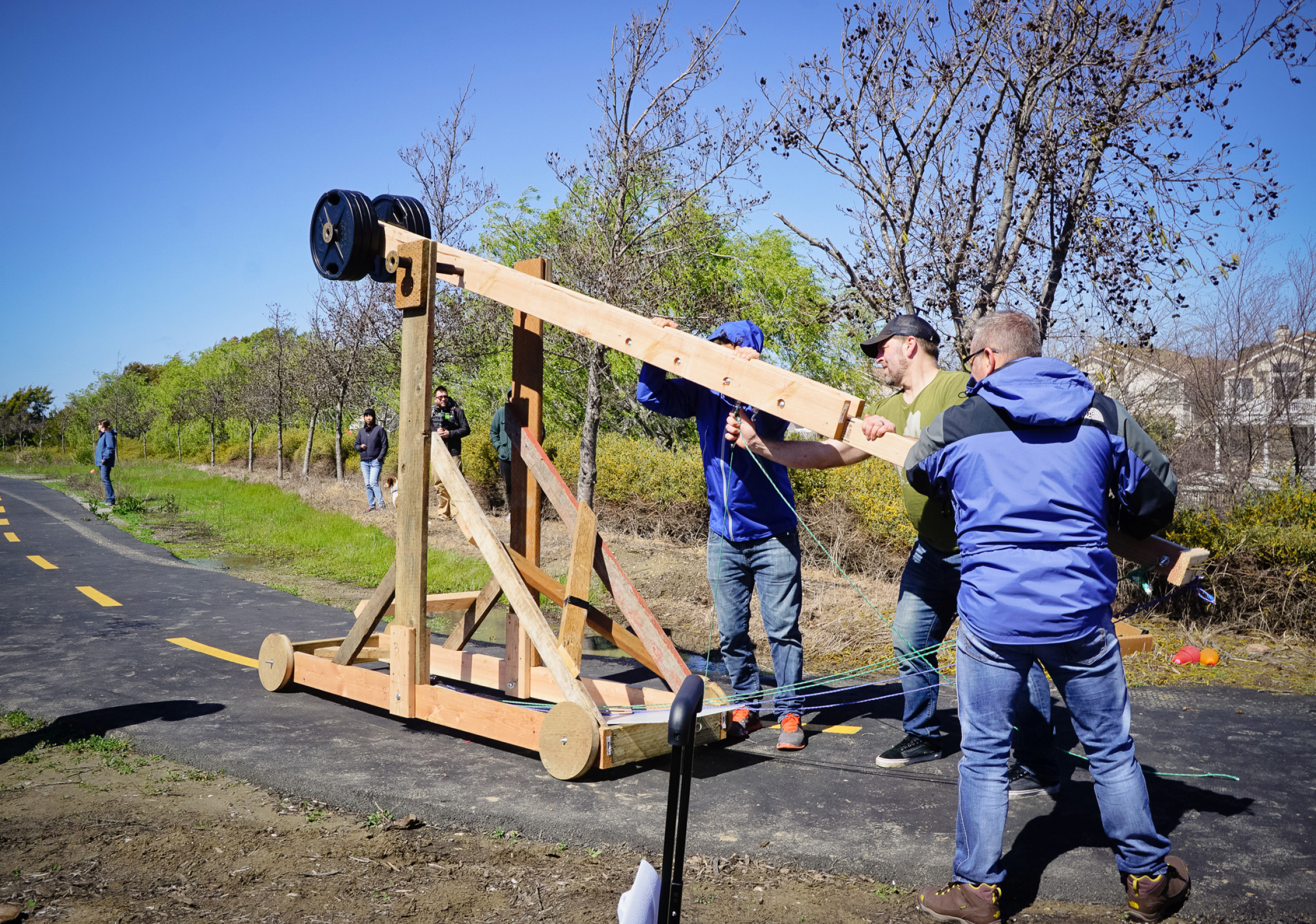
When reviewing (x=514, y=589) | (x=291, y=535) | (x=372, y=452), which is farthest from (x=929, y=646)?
(x=372, y=452)

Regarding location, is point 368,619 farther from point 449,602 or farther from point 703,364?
point 703,364

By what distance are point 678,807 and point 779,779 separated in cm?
286

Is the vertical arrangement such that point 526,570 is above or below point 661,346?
below

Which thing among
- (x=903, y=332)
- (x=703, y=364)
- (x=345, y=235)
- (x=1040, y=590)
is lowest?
(x=1040, y=590)

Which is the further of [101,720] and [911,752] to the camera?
[101,720]

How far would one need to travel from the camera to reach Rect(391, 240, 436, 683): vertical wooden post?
4797 mm

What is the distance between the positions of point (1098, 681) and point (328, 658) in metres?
4.61

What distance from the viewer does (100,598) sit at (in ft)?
30.3

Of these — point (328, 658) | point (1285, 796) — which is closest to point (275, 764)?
point (328, 658)

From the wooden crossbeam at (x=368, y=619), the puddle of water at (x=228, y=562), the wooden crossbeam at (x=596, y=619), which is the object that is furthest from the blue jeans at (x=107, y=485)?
the wooden crossbeam at (x=596, y=619)

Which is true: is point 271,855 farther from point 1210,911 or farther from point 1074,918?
point 1210,911

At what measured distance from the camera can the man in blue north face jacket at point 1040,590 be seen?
2.80 m

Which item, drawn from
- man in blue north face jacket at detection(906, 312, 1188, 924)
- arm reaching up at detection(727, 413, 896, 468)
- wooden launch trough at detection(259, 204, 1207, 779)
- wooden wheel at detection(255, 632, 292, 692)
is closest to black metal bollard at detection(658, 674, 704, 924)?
man in blue north face jacket at detection(906, 312, 1188, 924)

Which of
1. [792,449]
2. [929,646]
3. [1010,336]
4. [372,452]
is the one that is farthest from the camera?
[372,452]
